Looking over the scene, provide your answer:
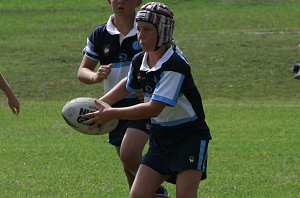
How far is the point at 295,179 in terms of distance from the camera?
32.7 feet

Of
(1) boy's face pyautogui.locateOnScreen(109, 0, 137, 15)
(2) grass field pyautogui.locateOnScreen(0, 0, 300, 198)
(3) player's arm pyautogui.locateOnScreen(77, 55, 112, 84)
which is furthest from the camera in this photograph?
(2) grass field pyautogui.locateOnScreen(0, 0, 300, 198)

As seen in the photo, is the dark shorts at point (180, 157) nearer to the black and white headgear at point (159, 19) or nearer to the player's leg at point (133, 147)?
the black and white headgear at point (159, 19)

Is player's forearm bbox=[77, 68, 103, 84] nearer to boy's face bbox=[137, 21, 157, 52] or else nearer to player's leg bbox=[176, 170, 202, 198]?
boy's face bbox=[137, 21, 157, 52]

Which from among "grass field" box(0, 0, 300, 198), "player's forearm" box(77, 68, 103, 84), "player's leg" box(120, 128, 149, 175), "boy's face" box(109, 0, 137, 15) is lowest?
"grass field" box(0, 0, 300, 198)

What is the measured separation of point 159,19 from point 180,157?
3.16 feet

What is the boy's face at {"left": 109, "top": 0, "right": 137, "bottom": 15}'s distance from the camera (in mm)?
8023

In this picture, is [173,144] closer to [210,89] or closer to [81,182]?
[81,182]

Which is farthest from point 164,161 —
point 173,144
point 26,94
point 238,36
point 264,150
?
point 238,36

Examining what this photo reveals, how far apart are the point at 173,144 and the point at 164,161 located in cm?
14

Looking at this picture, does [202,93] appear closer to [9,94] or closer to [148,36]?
[9,94]

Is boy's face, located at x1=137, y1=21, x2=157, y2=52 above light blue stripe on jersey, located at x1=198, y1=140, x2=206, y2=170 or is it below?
above

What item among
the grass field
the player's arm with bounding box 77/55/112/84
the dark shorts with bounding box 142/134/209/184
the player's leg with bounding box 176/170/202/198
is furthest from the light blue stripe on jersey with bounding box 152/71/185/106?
the grass field

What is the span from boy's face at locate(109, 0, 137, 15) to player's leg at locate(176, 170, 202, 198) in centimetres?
186

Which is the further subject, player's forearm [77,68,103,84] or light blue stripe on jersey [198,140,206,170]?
player's forearm [77,68,103,84]
